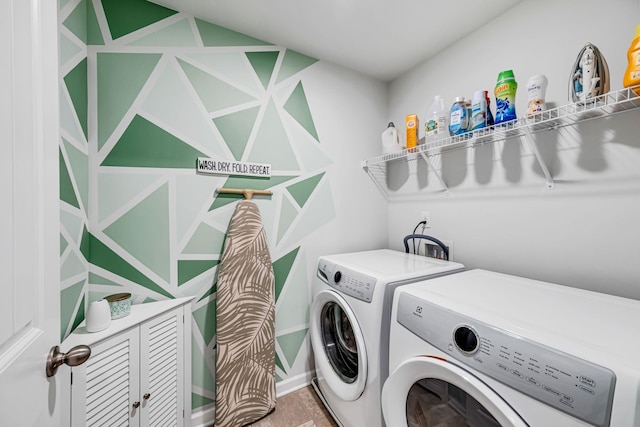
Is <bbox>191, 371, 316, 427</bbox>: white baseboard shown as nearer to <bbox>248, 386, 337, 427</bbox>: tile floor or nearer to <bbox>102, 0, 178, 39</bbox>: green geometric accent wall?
<bbox>248, 386, 337, 427</bbox>: tile floor

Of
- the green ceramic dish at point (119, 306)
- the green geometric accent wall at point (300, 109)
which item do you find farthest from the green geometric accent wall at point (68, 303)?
the green geometric accent wall at point (300, 109)

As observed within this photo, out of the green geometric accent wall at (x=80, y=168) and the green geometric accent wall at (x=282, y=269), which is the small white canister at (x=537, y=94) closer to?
the green geometric accent wall at (x=282, y=269)

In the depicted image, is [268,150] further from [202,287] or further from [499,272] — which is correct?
[499,272]

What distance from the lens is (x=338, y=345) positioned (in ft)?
4.85

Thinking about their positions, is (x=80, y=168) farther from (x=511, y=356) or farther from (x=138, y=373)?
(x=511, y=356)

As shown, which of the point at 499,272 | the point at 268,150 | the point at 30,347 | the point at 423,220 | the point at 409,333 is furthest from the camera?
the point at 423,220

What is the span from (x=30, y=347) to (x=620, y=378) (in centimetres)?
118

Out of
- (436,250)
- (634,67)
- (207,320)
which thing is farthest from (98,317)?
(634,67)

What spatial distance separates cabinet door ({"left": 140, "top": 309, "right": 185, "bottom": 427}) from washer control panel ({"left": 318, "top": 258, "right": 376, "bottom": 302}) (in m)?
0.82

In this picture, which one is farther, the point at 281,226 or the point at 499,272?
the point at 281,226

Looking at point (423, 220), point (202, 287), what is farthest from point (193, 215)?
Result: point (423, 220)

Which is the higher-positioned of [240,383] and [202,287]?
[202,287]

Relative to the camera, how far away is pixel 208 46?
4.74 ft

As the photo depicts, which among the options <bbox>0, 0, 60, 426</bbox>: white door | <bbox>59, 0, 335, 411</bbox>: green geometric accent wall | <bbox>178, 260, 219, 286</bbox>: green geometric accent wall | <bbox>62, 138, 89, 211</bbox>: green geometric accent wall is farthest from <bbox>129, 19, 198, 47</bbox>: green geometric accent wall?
<bbox>178, 260, 219, 286</bbox>: green geometric accent wall
